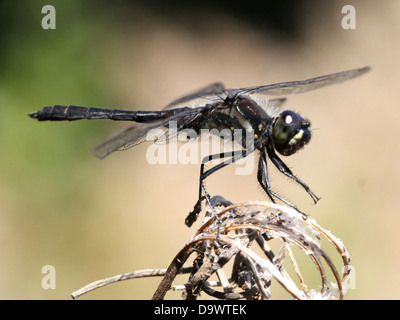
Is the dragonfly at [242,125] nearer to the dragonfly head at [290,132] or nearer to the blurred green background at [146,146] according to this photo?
the dragonfly head at [290,132]

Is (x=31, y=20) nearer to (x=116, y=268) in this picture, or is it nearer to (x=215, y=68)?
(x=215, y=68)

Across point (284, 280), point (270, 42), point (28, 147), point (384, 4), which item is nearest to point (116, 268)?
point (28, 147)

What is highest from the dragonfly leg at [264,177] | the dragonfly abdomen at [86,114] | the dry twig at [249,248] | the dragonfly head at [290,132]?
the dragonfly abdomen at [86,114]

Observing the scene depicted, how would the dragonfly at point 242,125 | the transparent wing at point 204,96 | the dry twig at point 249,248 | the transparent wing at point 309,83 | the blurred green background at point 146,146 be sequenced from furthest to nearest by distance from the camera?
1. the blurred green background at point 146,146
2. the transparent wing at point 309,83
3. the dragonfly at point 242,125
4. the transparent wing at point 204,96
5. the dry twig at point 249,248

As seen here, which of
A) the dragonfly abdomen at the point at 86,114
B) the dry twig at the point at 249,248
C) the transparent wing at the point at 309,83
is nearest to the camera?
the dry twig at the point at 249,248

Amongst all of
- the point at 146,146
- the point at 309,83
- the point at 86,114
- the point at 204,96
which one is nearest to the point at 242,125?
the point at 204,96

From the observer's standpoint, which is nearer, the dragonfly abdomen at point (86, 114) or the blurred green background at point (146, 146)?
the dragonfly abdomen at point (86, 114)

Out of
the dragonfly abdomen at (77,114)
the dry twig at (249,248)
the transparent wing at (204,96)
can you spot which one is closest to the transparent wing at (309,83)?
the transparent wing at (204,96)
